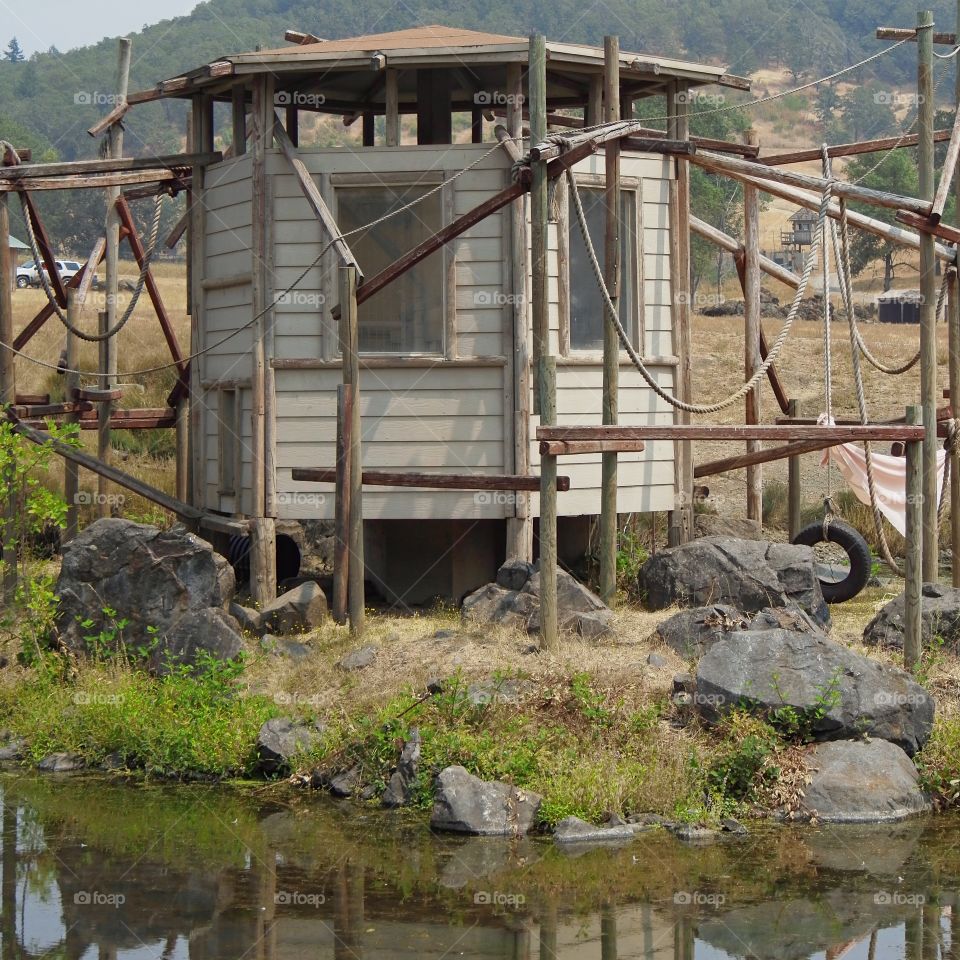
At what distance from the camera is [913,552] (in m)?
12.1

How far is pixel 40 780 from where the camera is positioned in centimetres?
1126

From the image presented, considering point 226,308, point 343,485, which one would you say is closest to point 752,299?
point 226,308

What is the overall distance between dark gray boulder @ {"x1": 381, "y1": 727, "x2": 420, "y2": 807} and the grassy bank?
8 centimetres

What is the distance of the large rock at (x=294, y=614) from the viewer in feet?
45.4

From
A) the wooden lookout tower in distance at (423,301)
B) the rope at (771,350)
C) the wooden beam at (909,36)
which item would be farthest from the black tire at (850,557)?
the wooden beam at (909,36)

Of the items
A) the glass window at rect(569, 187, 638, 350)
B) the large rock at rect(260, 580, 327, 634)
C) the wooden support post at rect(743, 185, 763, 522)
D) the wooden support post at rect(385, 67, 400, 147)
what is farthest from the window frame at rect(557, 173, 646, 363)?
the large rock at rect(260, 580, 327, 634)

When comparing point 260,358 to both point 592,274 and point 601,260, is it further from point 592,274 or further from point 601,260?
point 601,260

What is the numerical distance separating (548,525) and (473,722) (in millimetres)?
1981

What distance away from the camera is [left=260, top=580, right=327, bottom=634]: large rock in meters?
13.9

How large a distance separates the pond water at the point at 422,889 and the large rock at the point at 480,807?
0.49ft

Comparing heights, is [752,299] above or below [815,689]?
above

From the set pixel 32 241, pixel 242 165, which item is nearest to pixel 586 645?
Result: pixel 242 165

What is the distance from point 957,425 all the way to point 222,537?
772 cm

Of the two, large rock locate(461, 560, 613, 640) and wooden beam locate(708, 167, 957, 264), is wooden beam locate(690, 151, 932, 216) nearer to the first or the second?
wooden beam locate(708, 167, 957, 264)
